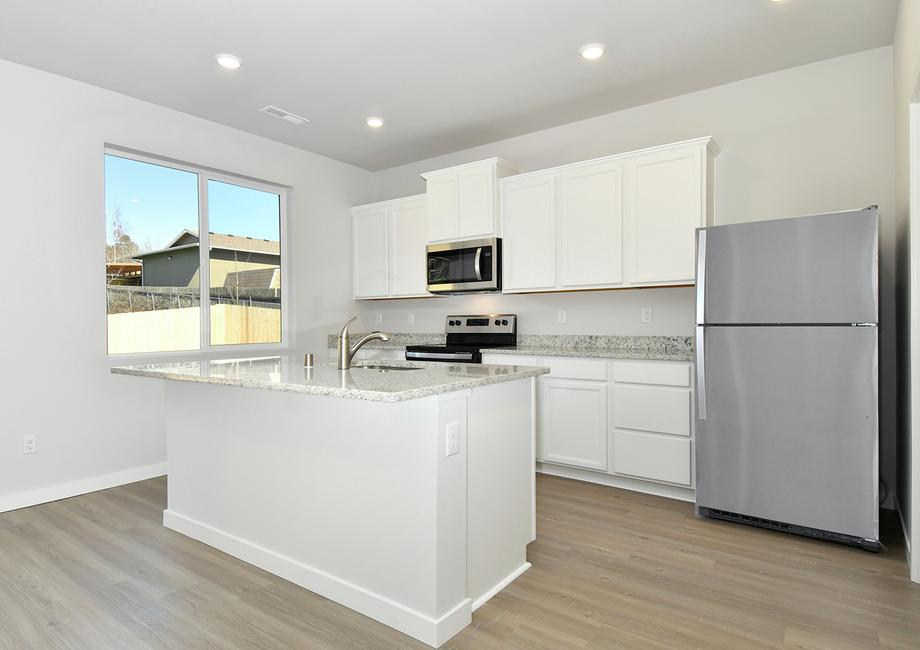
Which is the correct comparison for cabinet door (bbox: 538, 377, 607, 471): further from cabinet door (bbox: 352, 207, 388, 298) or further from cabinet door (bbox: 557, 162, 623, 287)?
cabinet door (bbox: 352, 207, 388, 298)

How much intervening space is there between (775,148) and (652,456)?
84.4 inches

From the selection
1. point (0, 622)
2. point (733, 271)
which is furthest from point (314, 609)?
point (733, 271)

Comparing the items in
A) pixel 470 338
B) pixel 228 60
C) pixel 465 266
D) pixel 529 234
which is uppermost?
pixel 228 60

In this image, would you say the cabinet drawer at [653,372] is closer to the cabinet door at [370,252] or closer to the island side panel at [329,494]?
the island side panel at [329,494]

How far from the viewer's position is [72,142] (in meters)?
3.52

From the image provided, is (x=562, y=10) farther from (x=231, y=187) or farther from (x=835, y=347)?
(x=231, y=187)

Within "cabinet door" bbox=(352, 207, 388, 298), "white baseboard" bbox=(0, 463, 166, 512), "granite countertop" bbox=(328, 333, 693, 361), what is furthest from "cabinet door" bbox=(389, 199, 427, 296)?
"white baseboard" bbox=(0, 463, 166, 512)

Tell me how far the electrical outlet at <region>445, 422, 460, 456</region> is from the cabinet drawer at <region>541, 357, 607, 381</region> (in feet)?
5.57

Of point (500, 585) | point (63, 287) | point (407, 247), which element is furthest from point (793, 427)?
point (63, 287)

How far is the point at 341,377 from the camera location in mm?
2098

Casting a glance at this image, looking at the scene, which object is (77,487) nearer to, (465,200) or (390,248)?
(390,248)

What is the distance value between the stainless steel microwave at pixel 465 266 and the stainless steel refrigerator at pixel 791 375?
171cm

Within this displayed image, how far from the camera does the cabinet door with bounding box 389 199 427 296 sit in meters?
4.92

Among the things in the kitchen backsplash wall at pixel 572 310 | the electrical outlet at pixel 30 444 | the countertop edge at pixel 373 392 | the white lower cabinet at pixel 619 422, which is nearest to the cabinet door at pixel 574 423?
the white lower cabinet at pixel 619 422
